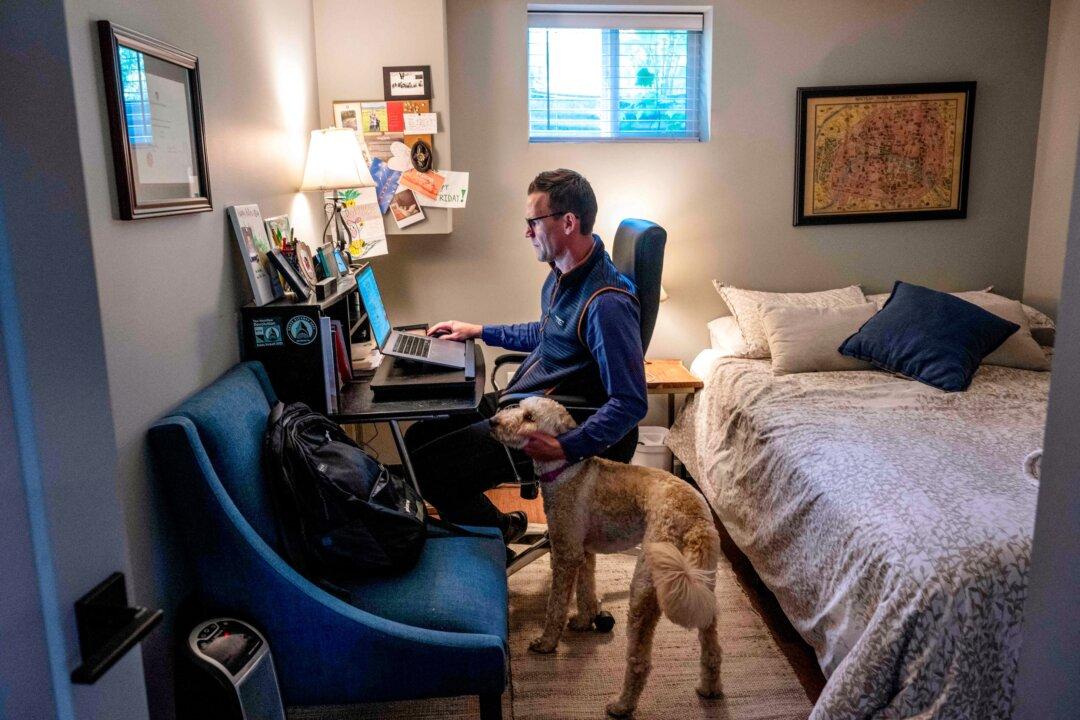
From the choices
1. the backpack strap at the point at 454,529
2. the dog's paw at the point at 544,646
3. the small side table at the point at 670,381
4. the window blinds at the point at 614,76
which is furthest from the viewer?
the window blinds at the point at 614,76

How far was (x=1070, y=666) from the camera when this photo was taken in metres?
0.82

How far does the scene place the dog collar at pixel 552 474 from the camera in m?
2.20

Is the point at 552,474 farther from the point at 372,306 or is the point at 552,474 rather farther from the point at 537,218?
the point at 372,306

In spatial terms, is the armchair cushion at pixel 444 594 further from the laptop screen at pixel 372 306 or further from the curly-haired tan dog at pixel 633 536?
the laptop screen at pixel 372 306

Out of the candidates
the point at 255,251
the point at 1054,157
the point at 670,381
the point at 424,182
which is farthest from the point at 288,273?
the point at 1054,157

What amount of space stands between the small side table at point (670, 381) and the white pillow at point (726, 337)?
0.59 ft

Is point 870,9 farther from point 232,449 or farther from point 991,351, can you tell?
point 232,449

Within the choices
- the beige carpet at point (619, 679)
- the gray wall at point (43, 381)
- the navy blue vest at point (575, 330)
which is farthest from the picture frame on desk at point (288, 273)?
the gray wall at point (43, 381)

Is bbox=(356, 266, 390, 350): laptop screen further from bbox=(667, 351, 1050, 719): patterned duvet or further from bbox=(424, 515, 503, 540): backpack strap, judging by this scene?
bbox=(667, 351, 1050, 719): patterned duvet

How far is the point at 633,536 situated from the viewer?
86.4 inches

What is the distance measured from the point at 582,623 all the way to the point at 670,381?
47.8 inches

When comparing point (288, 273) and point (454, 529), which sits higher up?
point (288, 273)

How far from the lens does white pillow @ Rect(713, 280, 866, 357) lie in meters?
3.47

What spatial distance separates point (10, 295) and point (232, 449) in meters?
1.02
